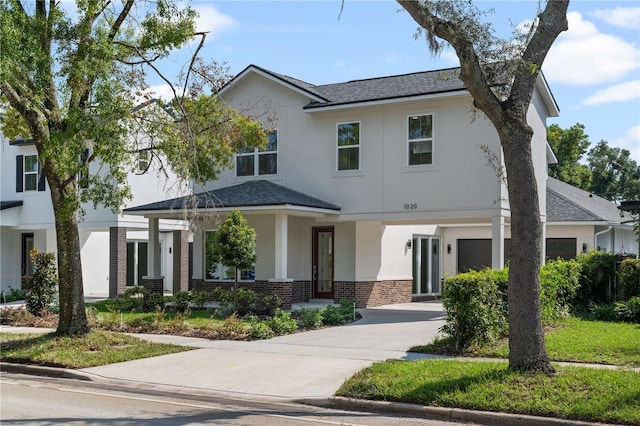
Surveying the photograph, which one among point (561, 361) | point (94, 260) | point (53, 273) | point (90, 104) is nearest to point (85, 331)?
point (90, 104)

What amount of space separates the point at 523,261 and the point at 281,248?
12095 millimetres

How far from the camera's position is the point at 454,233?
31.0 m

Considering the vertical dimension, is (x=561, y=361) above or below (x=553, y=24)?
below

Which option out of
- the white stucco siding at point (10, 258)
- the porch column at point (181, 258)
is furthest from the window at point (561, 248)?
the white stucco siding at point (10, 258)

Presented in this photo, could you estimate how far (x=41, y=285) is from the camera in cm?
2117

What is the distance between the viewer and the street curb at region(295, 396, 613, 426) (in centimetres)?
894

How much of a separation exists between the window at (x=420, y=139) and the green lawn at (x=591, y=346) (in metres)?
6.95

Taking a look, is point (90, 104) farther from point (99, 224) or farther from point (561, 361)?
point (99, 224)

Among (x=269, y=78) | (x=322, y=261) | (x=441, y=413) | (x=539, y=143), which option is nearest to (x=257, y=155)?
(x=269, y=78)

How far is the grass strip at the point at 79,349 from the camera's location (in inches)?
543

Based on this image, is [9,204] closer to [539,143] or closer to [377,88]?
[377,88]

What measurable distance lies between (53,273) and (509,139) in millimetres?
15774

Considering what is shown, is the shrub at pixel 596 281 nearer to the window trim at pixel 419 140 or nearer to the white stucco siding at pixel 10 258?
the window trim at pixel 419 140

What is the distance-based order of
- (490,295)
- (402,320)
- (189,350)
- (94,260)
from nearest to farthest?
(490,295)
(189,350)
(402,320)
(94,260)
